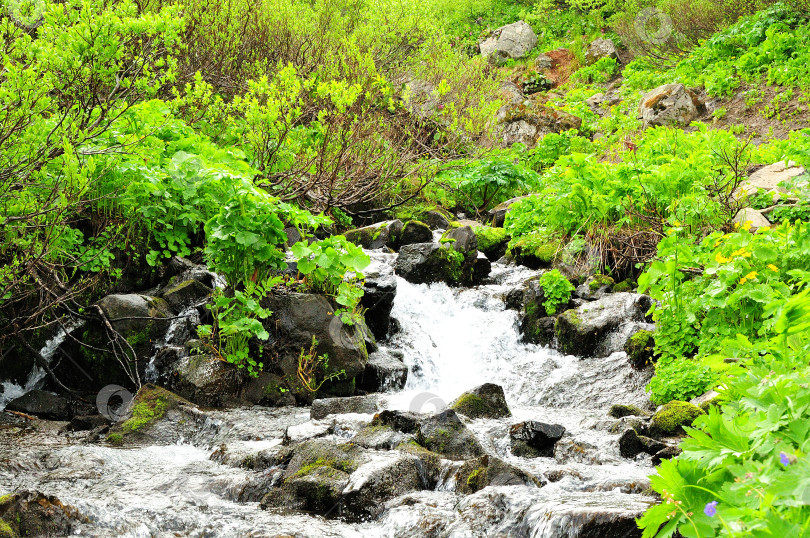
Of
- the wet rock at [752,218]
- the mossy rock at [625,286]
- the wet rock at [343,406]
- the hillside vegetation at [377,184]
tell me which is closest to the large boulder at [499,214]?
the hillside vegetation at [377,184]

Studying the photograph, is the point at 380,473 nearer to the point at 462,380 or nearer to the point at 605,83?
the point at 462,380

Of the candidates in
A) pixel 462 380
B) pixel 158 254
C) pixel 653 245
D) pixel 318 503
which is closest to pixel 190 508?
pixel 318 503

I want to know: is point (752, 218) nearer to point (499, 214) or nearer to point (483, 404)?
point (483, 404)

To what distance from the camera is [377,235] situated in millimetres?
10789

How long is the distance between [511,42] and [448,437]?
2217 cm

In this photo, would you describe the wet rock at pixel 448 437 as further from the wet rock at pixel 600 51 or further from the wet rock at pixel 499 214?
the wet rock at pixel 600 51

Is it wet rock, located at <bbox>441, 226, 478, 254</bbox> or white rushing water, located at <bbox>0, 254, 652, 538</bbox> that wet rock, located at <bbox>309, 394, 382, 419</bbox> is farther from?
wet rock, located at <bbox>441, 226, 478, 254</bbox>

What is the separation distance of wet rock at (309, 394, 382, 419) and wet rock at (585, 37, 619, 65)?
63.5 ft

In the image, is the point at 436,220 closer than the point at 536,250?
No

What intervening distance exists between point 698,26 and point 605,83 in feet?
10.2

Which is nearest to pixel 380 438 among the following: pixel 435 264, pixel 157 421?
pixel 157 421

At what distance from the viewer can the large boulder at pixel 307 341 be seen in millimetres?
6523

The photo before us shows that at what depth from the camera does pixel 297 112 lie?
752 cm

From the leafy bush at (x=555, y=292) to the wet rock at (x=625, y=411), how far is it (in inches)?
105
